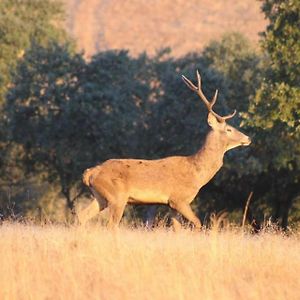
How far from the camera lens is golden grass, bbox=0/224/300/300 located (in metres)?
8.90

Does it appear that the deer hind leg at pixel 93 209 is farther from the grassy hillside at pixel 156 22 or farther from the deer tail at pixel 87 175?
the grassy hillside at pixel 156 22

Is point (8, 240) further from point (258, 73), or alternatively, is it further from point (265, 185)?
point (258, 73)

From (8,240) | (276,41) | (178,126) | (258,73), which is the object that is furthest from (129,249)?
(258,73)

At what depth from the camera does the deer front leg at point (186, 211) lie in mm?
14917

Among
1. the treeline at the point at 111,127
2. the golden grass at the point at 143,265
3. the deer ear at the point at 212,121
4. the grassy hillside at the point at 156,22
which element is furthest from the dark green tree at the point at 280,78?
the grassy hillside at the point at 156,22

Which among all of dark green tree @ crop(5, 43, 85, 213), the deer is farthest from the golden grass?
dark green tree @ crop(5, 43, 85, 213)

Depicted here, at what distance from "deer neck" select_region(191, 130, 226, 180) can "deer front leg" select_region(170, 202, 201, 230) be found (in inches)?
36.8

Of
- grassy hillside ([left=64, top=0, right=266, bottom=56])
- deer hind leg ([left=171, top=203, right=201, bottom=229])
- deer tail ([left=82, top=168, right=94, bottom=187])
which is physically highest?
grassy hillside ([left=64, top=0, right=266, bottom=56])

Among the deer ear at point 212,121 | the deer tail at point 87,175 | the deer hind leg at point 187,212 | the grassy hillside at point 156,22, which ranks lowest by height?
the deer hind leg at point 187,212

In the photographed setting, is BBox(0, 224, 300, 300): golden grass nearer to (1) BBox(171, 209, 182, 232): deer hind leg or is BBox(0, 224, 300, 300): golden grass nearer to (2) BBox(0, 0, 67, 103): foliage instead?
(1) BBox(171, 209, 182, 232): deer hind leg

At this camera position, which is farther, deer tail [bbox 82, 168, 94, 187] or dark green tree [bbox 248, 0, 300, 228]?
dark green tree [bbox 248, 0, 300, 228]

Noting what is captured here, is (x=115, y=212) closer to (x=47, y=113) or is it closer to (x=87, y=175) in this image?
(x=87, y=175)

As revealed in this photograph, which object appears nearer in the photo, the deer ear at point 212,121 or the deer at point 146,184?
the deer at point 146,184

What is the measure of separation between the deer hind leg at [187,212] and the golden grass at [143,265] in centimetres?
262
